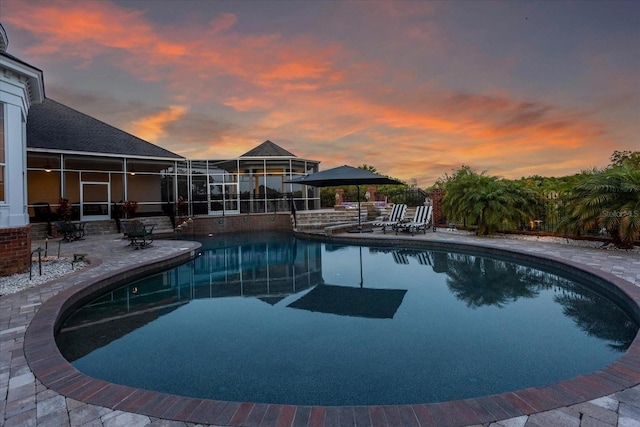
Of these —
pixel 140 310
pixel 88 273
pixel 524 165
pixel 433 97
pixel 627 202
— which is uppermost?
pixel 433 97

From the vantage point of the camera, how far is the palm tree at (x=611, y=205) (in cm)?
771

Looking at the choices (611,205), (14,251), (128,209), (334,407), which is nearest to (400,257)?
(611,205)

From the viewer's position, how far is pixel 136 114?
16953 millimetres

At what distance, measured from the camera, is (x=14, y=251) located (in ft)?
21.2

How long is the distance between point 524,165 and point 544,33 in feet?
36.0

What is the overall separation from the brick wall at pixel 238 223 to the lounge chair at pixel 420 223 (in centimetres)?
677

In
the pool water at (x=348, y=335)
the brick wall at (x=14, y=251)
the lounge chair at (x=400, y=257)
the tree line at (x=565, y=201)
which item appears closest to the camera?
the pool water at (x=348, y=335)

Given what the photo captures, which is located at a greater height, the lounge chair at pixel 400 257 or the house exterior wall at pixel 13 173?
the house exterior wall at pixel 13 173

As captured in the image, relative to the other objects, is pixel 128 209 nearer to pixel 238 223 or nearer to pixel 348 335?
pixel 238 223

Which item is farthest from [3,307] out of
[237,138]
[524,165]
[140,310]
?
[524,165]

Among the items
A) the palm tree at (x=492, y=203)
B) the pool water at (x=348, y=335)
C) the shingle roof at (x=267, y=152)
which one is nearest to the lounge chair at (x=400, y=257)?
the pool water at (x=348, y=335)

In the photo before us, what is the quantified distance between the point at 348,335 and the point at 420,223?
979cm

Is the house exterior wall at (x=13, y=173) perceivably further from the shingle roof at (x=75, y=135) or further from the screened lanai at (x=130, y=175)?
the shingle roof at (x=75, y=135)

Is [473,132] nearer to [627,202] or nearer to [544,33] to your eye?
[544,33]
